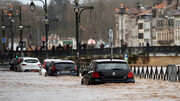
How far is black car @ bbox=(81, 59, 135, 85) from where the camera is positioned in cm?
2620

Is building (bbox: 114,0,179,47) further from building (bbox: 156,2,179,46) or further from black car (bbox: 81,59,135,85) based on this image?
black car (bbox: 81,59,135,85)

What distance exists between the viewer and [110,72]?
2623 centimetres

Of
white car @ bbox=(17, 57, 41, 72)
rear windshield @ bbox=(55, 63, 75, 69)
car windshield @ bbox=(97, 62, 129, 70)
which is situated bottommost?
white car @ bbox=(17, 57, 41, 72)

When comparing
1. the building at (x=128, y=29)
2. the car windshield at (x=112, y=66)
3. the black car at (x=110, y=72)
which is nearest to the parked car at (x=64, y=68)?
the black car at (x=110, y=72)

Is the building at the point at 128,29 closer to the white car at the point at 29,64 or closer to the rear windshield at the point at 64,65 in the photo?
the white car at the point at 29,64

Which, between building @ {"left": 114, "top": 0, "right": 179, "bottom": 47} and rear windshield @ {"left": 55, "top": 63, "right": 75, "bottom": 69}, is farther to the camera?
building @ {"left": 114, "top": 0, "right": 179, "bottom": 47}

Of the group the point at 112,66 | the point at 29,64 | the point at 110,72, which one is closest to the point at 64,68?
the point at 112,66

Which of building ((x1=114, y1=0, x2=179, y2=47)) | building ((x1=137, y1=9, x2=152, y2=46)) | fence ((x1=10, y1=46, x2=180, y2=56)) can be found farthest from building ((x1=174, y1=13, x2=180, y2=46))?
fence ((x1=10, y1=46, x2=180, y2=56))

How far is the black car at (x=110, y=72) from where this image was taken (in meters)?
26.2

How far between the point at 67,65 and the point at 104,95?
56.9ft

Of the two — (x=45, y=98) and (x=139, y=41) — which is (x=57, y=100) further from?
(x=139, y=41)

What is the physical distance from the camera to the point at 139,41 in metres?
173

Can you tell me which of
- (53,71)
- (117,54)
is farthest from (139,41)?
(53,71)

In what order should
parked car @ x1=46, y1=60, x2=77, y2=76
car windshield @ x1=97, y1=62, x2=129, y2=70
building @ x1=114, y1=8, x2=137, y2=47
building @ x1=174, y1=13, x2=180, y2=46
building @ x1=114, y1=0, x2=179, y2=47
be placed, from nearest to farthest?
car windshield @ x1=97, y1=62, x2=129, y2=70 → parked car @ x1=46, y1=60, x2=77, y2=76 → building @ x1=174, y1=13, x2=180, y2=46 → building @ x1=114, y1=0, x2=179, y2=47 → building @ x1=114, y1=8, x2=137, y2=47
